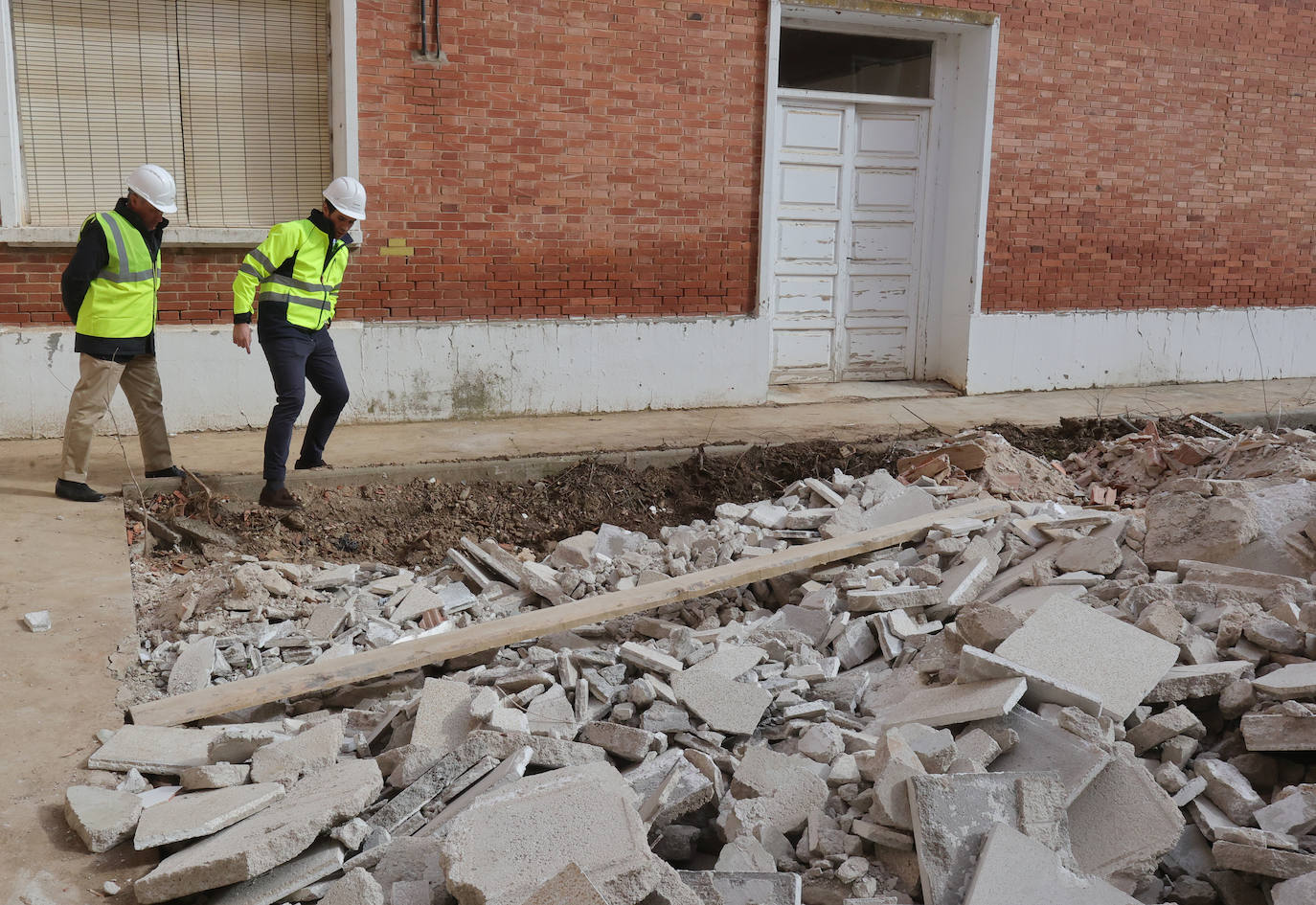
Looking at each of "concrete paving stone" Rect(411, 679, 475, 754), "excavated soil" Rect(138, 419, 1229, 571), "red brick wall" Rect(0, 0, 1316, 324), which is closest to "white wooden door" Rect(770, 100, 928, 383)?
"red brick wall" Rect(0, 0, 1316, 324)

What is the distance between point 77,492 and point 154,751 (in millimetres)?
3476

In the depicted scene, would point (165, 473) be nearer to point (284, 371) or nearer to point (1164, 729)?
point (284, 371)

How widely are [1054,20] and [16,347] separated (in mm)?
9605

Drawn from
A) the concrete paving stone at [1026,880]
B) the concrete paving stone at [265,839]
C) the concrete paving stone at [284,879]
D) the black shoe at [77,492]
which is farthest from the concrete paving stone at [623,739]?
the black shoe at [77,492]

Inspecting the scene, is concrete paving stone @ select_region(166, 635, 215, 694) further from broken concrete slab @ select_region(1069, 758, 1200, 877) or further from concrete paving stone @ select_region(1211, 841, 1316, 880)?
concrete paving stone @ select_region(1211, 841, 1316, 880)

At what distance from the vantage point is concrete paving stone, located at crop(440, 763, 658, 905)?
298 cm

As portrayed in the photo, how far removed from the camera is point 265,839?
3254 millimetres

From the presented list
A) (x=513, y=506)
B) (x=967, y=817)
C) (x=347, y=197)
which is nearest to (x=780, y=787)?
(x=967, y=817)

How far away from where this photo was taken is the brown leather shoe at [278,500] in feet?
22.9

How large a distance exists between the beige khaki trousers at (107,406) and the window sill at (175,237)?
1.69 metres

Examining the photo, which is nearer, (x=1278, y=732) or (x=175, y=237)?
(x=1278, y=732)

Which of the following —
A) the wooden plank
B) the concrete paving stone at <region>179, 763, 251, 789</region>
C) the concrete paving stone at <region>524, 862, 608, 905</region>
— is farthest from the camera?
the wooden plank

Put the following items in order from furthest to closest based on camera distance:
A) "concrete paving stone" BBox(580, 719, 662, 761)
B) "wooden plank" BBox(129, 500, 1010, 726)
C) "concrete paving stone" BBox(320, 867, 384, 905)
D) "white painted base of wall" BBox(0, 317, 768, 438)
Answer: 1. "white painted base of wall" BBox(0, 317, 768, 438)
2. "wooden plank" BBox(129, 500, 1010, 726)
3. "concrete paving stone" BBox(580, 719, 662, 761)
4. "concrete paving stone" BBox(320, 867, 384, 905)

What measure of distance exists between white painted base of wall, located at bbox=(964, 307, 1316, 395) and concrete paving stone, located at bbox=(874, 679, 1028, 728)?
25.3 feet
